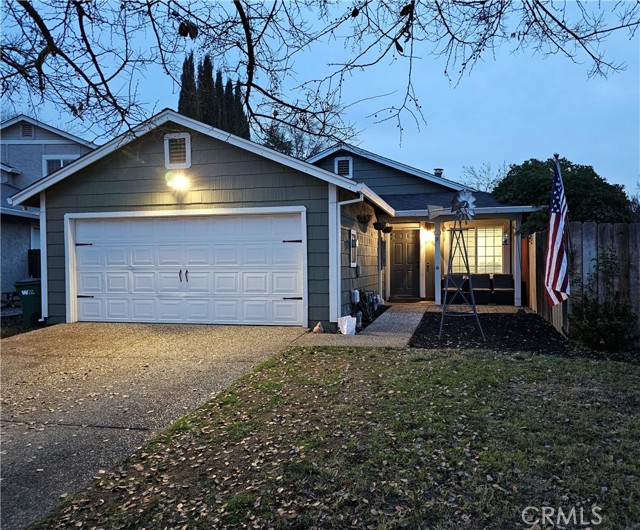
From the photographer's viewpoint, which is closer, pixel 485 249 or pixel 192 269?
pixel 192 269

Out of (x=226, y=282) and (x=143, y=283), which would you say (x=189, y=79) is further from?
(x=143, y=283)

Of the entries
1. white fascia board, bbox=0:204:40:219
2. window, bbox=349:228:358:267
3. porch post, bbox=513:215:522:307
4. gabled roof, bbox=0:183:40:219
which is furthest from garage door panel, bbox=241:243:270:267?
white fascia board, bbox=0:204:40:219

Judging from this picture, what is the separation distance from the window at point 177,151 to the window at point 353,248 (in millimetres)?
3233

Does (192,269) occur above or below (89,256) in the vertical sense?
below

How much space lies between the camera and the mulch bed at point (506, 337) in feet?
20.9

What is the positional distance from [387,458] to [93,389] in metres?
3.27

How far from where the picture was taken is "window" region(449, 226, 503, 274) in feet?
43.7

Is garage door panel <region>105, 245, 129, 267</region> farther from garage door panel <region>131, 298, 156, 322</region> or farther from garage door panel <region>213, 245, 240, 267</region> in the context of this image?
garage door panel <region>213, 245, 240, 267</region>

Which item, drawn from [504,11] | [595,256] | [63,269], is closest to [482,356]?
[595,256]

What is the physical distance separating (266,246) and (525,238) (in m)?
6.84

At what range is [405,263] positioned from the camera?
14.0m

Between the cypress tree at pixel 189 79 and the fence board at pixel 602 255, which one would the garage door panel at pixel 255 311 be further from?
the fence board at pixel 602 255

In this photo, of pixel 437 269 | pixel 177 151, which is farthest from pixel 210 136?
pixel 437 269

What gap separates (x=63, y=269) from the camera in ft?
29.5
